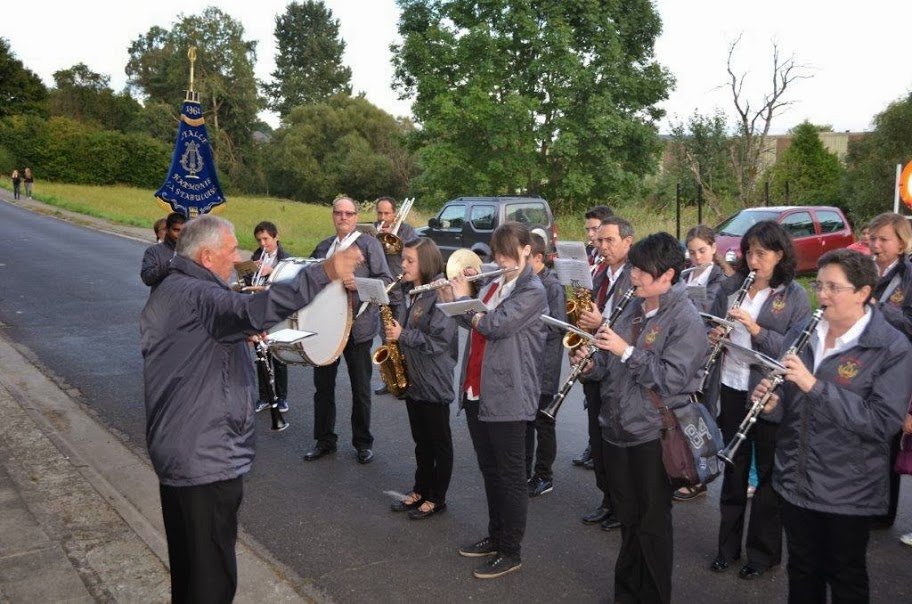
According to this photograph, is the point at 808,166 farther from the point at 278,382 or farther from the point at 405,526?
the point at 405,526

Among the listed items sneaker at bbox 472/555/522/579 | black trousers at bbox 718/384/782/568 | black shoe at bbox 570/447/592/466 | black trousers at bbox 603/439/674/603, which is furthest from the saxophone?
black trousers at bbox 718/384/782/568

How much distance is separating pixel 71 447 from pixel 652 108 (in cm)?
2783

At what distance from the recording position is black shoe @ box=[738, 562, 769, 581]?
450cm

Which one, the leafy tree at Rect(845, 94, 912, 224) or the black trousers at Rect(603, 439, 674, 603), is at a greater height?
the leafy tree at Rect(845, 94, 912, 224)

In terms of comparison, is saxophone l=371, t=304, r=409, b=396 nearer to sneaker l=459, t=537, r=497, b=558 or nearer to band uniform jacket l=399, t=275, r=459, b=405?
band uniform jacket l=399, t=275, r=459, b=405

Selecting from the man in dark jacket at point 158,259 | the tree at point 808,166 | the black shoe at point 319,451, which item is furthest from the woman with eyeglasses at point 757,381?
the tree at point 808,166

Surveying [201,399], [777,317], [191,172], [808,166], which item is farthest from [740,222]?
[808,166]

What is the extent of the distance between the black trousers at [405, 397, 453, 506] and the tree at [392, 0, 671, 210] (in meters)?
21.8

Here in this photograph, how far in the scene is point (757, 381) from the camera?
4418 mm

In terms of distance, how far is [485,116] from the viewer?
26.5 meters

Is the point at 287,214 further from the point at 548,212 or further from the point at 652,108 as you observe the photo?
the point at 548,212

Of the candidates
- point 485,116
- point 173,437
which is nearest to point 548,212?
point 485,116

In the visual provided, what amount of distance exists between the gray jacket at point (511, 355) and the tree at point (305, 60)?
79097mm

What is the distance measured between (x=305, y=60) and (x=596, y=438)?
83.3 meters
